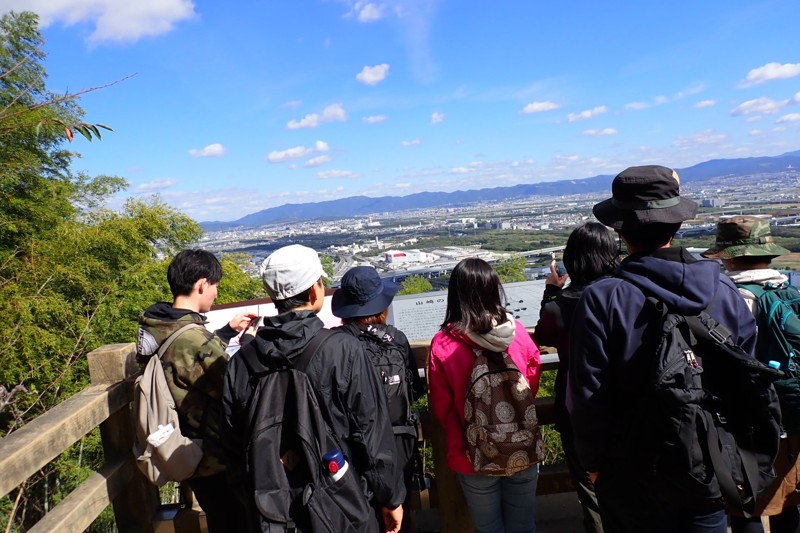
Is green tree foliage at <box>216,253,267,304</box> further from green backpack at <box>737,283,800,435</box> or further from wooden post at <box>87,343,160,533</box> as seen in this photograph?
green backpack at <box>737,283,800,435</box>

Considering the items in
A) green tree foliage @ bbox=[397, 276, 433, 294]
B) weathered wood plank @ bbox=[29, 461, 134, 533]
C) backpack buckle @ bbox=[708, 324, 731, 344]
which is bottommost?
green tree foliage @ bbox=[397, 276, 433, 294]

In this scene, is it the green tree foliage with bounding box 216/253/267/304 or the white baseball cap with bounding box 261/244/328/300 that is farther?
the green tree foliage with bounding box 216/253/267/304

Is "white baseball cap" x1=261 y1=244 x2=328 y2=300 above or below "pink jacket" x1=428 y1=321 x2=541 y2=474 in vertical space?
above

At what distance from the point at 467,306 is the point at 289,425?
884 mm

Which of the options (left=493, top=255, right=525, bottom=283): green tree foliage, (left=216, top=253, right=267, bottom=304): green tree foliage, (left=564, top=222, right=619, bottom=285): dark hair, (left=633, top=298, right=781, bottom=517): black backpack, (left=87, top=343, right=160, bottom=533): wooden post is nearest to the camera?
(left=633, top=298, right=781, bottom=517): black backpack

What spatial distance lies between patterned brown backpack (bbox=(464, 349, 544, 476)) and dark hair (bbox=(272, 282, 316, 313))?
0.78 m

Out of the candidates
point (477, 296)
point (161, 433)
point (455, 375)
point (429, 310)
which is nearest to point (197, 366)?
point (161, 433)

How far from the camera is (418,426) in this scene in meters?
2.46

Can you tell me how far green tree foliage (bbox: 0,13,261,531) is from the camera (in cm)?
832

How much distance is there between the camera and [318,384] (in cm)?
174

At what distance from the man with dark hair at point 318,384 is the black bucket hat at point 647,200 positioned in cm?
105

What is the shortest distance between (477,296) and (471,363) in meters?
0.29

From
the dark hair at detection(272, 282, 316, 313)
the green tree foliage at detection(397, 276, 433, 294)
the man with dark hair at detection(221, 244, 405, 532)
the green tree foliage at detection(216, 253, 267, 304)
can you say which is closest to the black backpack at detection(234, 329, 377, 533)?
the man with dark hair at detection(221, 244, 405, 532)

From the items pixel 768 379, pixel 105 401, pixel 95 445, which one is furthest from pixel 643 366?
pixel 95 445
